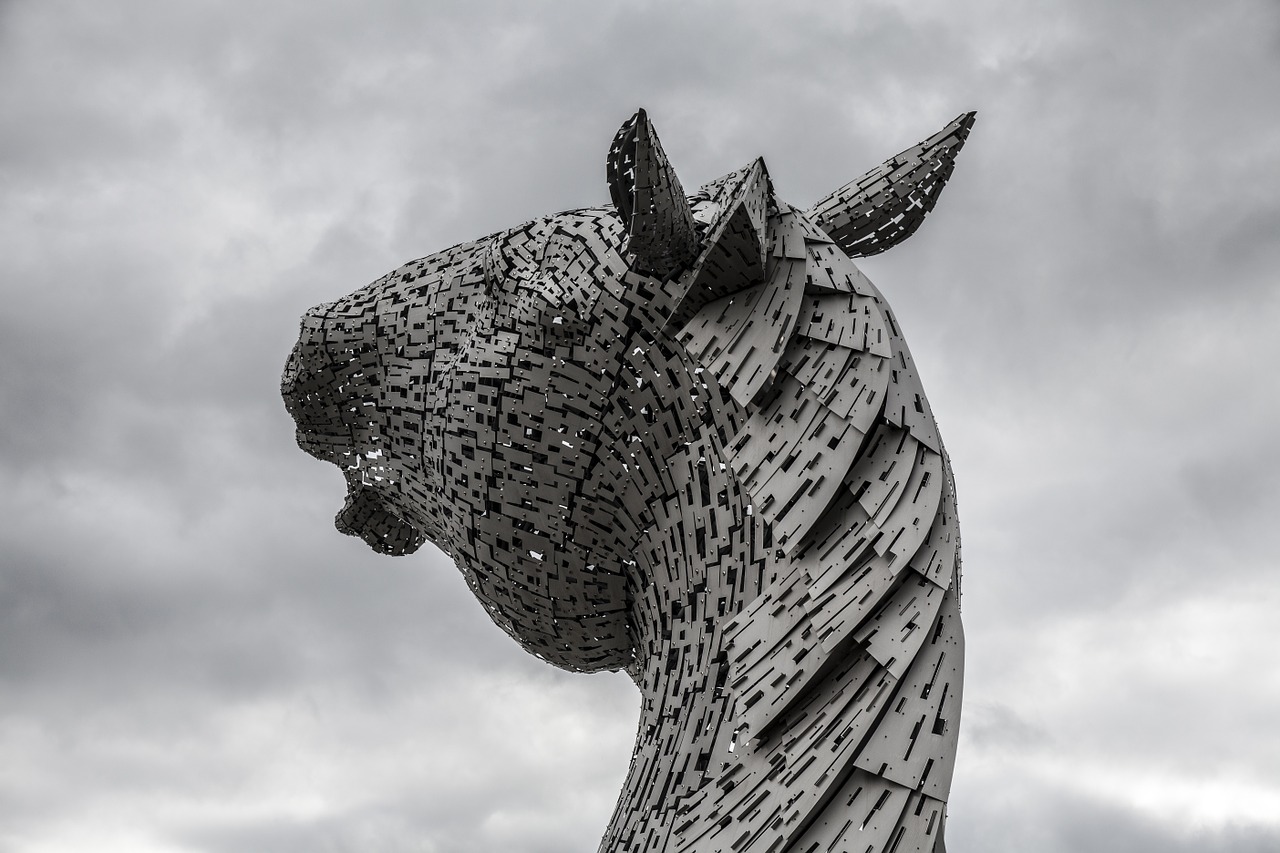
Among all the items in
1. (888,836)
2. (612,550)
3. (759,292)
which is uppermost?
(759,292)

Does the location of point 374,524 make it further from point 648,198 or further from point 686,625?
point 648,198

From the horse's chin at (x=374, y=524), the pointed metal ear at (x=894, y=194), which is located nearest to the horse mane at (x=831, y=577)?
the pointed metal ear at (x=894, y=194)

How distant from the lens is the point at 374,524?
17.0 ft

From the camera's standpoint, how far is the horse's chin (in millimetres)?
5035

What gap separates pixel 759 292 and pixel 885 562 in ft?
2.63

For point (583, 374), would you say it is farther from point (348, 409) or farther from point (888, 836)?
point (888, 836)

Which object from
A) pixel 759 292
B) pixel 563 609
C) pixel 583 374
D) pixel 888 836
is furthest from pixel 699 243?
pixel 888 836

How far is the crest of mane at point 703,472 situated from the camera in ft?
10.4

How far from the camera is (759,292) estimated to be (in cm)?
357

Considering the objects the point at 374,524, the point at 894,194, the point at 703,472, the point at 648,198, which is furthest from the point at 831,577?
the point at 374,524

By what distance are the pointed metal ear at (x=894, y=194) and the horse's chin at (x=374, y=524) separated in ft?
6.05

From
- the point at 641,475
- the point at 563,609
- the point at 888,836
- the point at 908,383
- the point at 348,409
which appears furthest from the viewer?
the point at 348,409

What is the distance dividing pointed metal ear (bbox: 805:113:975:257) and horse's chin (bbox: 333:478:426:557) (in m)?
1.84

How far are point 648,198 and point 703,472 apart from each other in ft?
2.55
